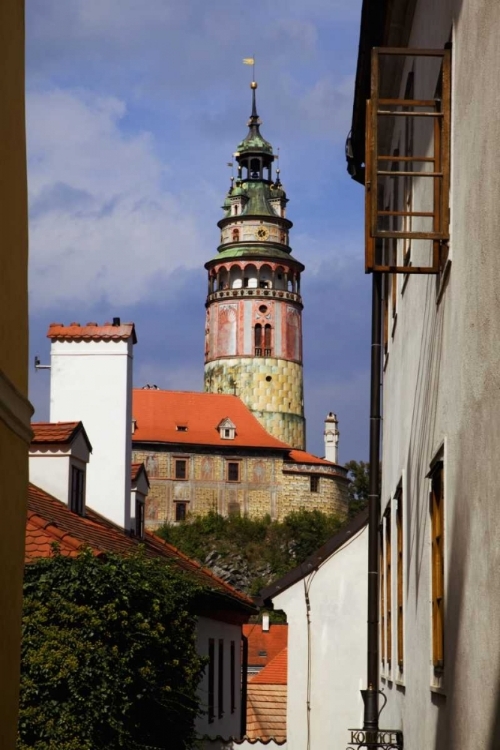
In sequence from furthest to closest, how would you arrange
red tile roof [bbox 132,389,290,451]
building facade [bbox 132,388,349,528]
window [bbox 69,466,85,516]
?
red tile roof [bbox 132,389,290,451] < building facade [bbox 132,388,349,528] < window [bbox 69,466,85,516]

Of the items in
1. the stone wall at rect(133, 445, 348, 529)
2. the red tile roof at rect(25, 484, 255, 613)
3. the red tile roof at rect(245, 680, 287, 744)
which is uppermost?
the stone wall at rect(133, 445, 348, 529)

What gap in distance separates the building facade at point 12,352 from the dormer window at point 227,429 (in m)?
93.6

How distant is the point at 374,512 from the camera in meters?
13.0

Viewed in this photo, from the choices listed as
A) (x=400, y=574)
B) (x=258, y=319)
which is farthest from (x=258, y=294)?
(x=400, y=574)

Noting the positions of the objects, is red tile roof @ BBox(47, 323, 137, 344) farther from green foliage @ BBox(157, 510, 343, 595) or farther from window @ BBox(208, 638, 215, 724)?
green foliage @ BBox(157, 510, 343, 595)

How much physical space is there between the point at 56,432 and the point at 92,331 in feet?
8.75

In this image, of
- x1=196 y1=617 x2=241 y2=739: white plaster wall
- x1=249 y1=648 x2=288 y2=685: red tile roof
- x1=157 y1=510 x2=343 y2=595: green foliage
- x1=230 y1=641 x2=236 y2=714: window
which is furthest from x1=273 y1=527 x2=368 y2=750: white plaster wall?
x1=157 y1=510 x2=343 y2=595: green foliage

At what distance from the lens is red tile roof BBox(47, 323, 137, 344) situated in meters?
20.1

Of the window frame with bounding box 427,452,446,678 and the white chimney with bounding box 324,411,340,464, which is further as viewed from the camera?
the white chimney with bounding box 324,411,340,464

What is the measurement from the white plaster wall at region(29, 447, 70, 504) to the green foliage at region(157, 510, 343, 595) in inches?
2888

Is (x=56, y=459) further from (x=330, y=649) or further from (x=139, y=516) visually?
(x=330, y=649)

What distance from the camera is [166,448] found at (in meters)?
100

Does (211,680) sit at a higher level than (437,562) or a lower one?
lower

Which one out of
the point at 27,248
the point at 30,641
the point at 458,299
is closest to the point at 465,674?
the point at 458,299
